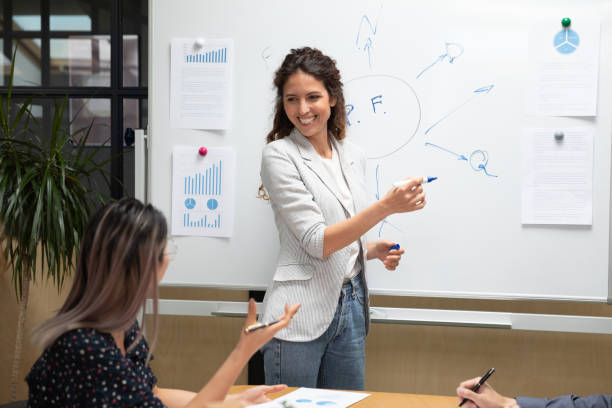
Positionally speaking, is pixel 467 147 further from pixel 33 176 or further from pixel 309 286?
pixel 33 176

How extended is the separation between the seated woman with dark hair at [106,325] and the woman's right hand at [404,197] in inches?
23.7

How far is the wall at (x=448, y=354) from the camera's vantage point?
8.01 feet

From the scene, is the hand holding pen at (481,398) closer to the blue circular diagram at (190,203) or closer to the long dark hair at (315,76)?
the long dark hair at (315,76)

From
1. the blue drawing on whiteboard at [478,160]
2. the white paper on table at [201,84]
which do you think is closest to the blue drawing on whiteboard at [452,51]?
the blue drawing on whiteboard at [478,160]

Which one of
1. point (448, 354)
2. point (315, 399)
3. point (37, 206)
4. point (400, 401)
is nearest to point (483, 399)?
point (400, 401)

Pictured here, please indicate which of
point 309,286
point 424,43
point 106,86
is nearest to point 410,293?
point 309,286

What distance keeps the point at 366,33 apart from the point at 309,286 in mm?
1059

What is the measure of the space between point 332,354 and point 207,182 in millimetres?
900

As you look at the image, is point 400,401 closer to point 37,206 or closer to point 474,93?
point 474,93

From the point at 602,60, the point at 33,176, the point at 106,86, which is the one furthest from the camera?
the point at 106,86

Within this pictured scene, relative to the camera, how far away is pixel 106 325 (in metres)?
1.09

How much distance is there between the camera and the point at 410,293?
223cm

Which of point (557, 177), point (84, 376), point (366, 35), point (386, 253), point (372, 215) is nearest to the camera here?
point (84, 376)

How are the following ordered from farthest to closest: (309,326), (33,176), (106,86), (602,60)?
(106,86), (33,176), (602,60), (309,326)
